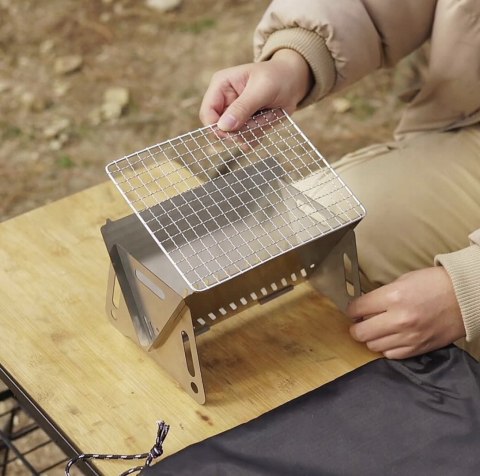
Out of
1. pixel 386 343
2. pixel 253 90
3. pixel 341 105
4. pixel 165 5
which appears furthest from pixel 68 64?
pixel 386 343

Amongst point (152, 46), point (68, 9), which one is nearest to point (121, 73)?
point (152, 46)

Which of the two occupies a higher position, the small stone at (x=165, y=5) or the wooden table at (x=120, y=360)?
the wooden table at (x=120, y=360)

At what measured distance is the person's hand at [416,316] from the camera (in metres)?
1.03

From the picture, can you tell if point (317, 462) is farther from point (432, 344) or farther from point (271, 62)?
point (271, 62)

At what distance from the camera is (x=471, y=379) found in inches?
39.2

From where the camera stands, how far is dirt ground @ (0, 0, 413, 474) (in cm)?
224

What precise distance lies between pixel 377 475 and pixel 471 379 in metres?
0.16

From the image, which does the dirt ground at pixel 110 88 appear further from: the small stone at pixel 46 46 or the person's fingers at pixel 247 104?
the person's fingers at pixel 247 104

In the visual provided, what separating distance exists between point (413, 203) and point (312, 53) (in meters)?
0.24

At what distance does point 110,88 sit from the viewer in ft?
8.13

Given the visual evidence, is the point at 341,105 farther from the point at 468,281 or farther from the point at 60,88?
the point at 468,281

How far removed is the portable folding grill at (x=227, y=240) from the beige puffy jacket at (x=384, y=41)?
0.58 feet

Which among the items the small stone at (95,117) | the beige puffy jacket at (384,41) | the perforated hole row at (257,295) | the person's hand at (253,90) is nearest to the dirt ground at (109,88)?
the small stone at (95,117)

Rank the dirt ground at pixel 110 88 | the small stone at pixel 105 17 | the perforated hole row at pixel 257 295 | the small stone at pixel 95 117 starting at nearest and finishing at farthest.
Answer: the perforated hole row at pixel 257 295
the dirt ground at pixel 110 88
the small stone at pixel 95 117
the small stone at pixel 105 17
